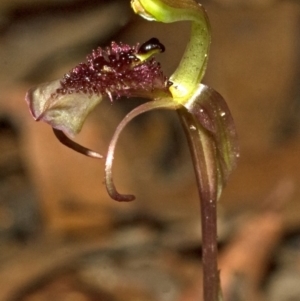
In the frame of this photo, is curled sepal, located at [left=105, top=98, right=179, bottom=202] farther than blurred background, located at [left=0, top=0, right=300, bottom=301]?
No

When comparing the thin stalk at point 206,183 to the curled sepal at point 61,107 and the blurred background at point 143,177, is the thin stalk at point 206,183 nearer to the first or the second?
the curled sepal at point 61,107

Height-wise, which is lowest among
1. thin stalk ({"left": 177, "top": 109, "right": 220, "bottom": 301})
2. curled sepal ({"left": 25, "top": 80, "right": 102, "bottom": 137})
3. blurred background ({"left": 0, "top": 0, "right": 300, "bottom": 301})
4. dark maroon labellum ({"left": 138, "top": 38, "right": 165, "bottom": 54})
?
thin stalk ({"left": 177, "top": 109, "right": 220, "bottom": 301})

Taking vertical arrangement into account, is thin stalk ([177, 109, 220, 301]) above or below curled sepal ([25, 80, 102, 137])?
below

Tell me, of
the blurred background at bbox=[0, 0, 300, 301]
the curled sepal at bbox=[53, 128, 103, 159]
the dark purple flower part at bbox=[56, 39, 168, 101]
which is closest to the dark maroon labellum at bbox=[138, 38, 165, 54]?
the dark purple flower part at bbox=[56, 39, 168, 101]

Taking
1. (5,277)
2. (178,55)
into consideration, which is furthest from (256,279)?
(178,55)

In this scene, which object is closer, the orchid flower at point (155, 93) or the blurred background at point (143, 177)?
the orchid flower at point (155, 93)

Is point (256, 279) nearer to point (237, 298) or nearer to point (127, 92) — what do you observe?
point (237, 298)

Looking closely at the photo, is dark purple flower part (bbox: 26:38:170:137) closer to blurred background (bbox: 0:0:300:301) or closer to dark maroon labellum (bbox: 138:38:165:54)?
dark maroon labellum (bbox: 138:38:165:54)

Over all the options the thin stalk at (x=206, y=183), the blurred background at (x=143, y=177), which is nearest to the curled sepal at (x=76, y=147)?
the thin stalk at (x=206, y=183)
